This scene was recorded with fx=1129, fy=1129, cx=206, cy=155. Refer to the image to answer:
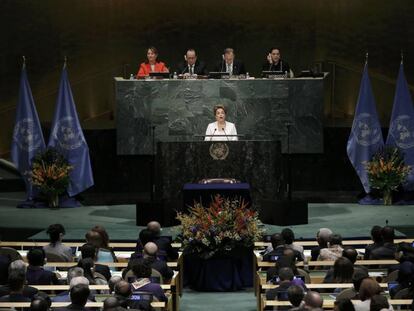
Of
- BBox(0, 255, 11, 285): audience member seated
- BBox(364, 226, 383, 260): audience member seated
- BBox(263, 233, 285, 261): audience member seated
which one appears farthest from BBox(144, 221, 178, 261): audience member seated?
BBox(0, 255, 11, 285): audience member seated

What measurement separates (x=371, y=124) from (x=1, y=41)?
8307 millimetres

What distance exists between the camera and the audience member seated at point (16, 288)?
11242 mm

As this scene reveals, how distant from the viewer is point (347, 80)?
24422 millimetres

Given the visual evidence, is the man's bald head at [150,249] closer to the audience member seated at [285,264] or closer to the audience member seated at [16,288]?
the audience member seated at [285,264]

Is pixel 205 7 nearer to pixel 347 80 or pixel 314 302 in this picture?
pixel 347 80

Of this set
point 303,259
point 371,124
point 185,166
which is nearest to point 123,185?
point 185,166

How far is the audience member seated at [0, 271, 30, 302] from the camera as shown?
11242mm

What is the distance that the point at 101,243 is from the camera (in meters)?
13.9

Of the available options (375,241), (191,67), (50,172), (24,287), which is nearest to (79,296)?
(24,287)

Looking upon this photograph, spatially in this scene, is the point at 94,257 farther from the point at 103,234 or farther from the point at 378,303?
the point at 378,303

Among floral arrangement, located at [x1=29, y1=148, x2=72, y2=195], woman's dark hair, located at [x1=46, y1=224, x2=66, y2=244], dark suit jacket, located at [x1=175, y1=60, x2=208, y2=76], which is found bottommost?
woman's dark hair, located at [x1=46, y1=224, x2=66, y2=244]

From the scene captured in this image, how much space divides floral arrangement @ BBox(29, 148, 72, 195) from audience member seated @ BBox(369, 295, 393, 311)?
1156 centimetres

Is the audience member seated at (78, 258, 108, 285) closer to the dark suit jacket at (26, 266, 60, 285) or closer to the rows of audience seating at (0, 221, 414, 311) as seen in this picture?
the rows of audience seating at (0, 221, 414, 311)

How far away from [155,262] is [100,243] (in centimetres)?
106
